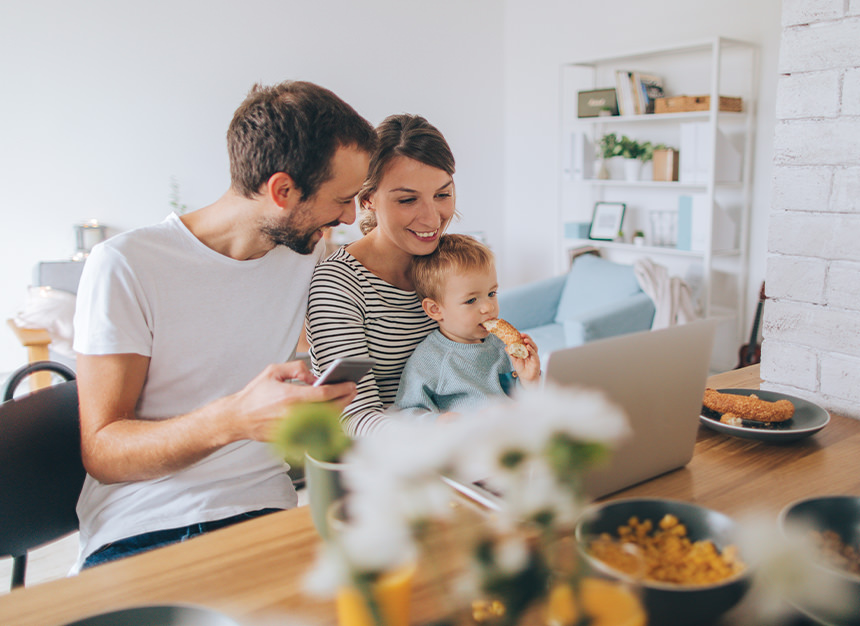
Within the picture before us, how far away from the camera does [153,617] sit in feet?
2.26

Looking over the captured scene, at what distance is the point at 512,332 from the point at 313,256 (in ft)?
1.57

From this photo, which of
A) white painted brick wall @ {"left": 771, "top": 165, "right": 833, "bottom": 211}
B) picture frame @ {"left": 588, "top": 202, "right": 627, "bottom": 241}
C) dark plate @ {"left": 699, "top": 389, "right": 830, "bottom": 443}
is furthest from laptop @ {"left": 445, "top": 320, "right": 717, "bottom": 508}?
picture frame @ {"left": 588, "top": 202, "right": 627, "bottom": 241}

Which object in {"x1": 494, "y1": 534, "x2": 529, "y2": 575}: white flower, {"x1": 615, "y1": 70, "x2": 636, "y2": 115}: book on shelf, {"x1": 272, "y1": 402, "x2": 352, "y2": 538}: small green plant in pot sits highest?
{"x1": 615, "y1": 70, "x2": 636, "y2": 115}: book on shelf

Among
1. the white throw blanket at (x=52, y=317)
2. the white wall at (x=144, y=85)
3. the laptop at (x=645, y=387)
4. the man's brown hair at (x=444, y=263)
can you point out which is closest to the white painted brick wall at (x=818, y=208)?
the laptop at (x=645, y=387)

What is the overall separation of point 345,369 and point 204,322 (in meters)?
0.59

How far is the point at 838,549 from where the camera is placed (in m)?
0.75

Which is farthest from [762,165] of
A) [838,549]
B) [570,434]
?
[570,434]

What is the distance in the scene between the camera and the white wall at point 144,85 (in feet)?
14.5

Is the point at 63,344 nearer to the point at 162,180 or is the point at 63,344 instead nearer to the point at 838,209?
the point at 162,180

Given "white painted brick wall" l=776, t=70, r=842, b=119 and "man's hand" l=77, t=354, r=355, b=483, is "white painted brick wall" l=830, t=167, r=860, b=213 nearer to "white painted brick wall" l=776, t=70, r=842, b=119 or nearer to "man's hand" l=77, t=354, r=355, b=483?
"white painted brick wall" l=776, t=70, r=842, b=119

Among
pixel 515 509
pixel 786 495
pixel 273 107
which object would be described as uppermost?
pixel 273 107

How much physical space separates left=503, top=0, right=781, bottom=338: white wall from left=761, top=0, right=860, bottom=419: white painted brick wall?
10.1ft

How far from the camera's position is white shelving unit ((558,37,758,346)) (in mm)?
4133

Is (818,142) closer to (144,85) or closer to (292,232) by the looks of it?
(292,232)
